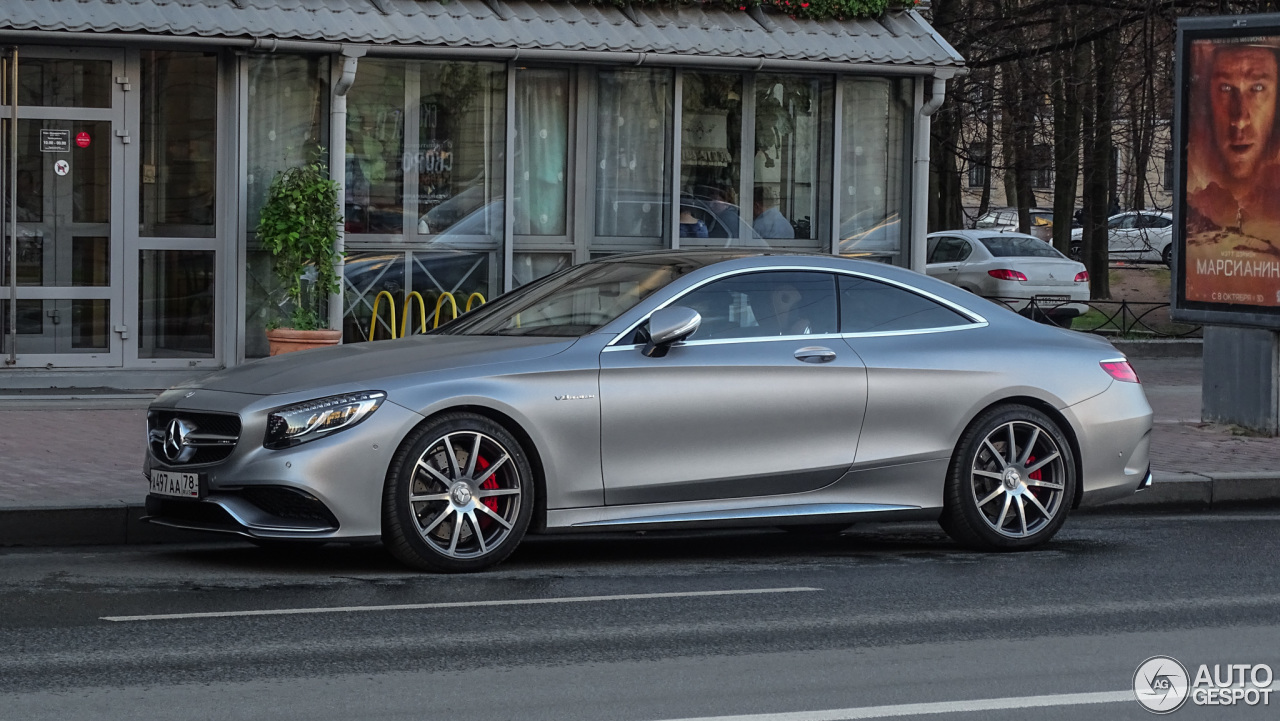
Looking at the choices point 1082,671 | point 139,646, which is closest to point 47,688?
point 139,646

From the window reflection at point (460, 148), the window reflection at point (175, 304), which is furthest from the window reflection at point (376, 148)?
the window reflection at point (175, 304)

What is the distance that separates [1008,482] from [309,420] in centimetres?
351

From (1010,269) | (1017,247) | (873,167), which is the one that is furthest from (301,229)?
(1017,247)

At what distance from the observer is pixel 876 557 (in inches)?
344

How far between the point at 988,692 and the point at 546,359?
2.88 metres

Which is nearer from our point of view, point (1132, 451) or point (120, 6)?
point (1132, 451)

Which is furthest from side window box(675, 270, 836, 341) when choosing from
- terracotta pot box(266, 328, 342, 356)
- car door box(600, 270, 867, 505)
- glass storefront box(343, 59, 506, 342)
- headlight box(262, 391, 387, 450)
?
glass storefront box(343, 59, 506, 342)

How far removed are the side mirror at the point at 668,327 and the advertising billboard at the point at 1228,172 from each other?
7315mm

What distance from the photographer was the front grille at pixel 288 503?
24.4ft

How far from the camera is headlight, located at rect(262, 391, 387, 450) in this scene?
7.46 meters

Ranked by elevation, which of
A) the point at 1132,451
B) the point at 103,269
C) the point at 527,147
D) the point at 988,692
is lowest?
the point at 988,692

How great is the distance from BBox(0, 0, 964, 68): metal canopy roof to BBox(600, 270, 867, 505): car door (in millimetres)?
7559

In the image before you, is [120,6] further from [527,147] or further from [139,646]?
[139,646]

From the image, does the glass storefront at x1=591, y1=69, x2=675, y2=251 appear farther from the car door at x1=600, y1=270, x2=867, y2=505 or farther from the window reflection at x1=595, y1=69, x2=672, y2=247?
the car door at x1=600, y1=270, x2=867, y2=505
